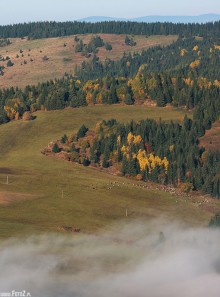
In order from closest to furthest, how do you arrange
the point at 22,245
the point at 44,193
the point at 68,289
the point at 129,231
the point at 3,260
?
the point at 68,289, the point at 3,260, the point at 22,245, the point at 129,231, the point at 44,193

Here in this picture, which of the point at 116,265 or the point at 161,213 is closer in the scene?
the point at 116,265

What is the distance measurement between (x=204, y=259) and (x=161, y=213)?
39101 millimetres

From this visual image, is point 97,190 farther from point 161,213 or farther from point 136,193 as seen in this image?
point 161,213

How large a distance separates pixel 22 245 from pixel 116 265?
16326 millimetres

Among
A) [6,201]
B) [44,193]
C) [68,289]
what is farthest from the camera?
[44,193]

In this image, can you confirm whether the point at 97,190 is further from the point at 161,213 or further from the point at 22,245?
the point at 22,245

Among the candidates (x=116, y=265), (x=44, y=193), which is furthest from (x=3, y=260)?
(x=44, y=193)

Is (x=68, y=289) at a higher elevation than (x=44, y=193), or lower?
higher

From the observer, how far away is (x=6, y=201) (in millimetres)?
164250

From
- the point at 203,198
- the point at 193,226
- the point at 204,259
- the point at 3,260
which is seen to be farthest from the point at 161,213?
the point at 3,260

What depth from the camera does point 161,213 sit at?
542ft

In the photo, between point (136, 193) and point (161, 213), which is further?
point (136, 193)

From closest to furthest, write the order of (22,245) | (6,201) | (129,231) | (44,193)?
1. (22,245)
2. (129,231)
3. (6,201)
4. (44,193)

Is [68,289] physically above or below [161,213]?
above
